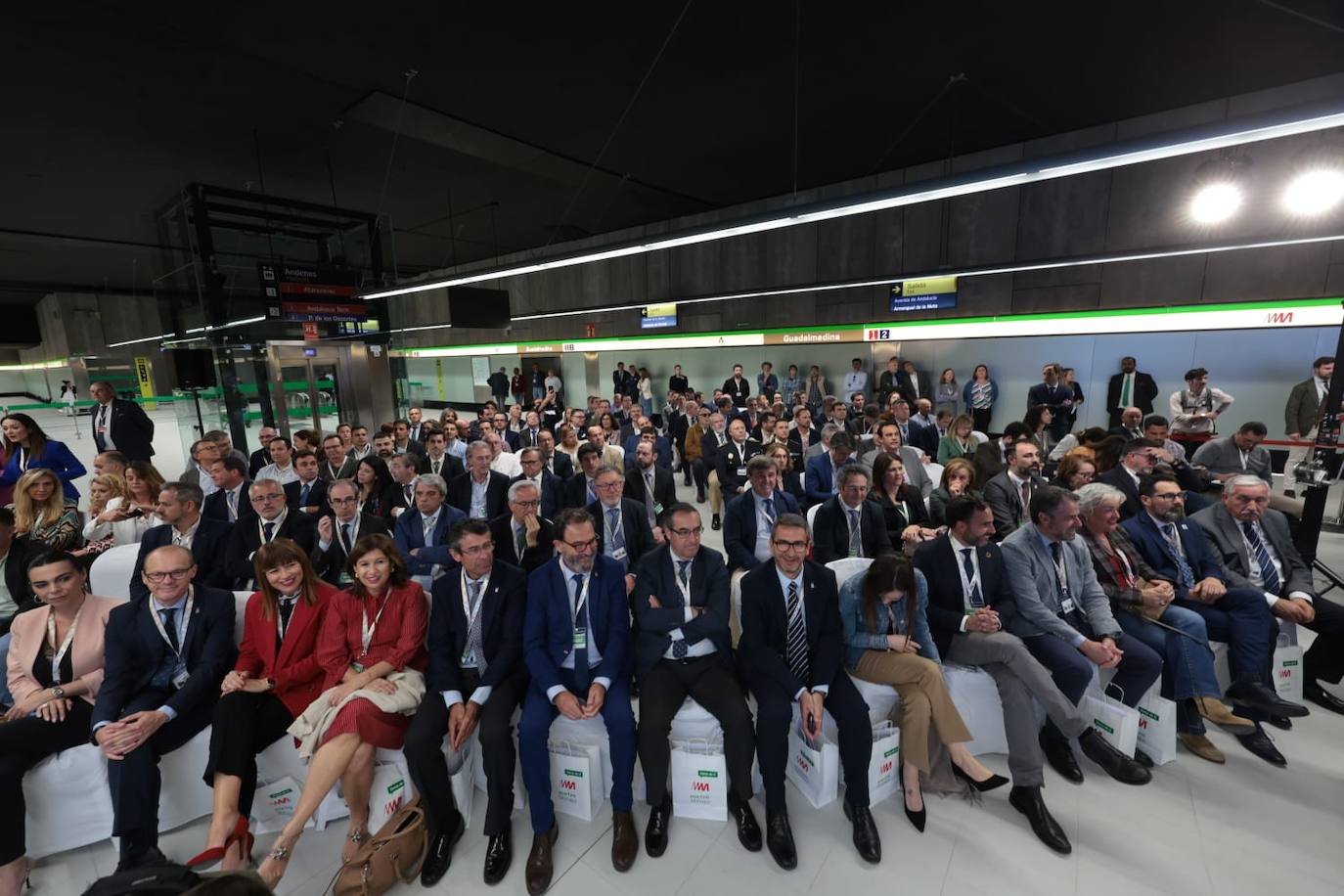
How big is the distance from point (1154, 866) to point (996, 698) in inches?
31.7

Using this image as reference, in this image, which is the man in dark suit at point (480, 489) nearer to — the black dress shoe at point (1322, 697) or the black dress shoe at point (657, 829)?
the black dress shoe at point (657, 829)

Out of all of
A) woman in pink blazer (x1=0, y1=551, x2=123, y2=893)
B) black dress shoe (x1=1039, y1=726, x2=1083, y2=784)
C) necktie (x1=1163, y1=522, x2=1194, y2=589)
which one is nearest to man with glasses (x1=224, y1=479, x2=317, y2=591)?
woman in pink blazer (x1=0, y1=551, x2=123, y2=893)

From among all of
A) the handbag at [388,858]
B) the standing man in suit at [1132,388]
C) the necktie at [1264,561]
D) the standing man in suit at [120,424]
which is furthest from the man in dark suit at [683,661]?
the standing man in suit at [1132,388]

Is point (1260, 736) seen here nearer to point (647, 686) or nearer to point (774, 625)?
point (774, 625)

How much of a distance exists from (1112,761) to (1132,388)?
7.87 m

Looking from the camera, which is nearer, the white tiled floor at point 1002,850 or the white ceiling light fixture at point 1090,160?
the white tiled floor at point 1002,850

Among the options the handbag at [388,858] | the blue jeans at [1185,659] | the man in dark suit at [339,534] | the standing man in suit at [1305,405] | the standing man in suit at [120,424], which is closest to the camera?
the handbag at [388,858]

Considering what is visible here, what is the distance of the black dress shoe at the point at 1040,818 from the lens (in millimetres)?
2396

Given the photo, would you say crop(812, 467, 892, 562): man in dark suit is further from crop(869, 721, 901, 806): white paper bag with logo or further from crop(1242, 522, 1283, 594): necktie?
crop(1242, 522, 1283, 594): necktie

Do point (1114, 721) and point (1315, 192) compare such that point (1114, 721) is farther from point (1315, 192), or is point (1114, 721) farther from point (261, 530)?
point (1315, 192)

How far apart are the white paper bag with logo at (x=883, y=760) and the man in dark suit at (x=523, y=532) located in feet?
7.47

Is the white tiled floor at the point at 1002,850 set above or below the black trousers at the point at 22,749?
below

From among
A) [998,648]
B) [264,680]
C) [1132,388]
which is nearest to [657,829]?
[998,648]

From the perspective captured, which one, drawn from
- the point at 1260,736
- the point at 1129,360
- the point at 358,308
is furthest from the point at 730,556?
the point at 1129,360
